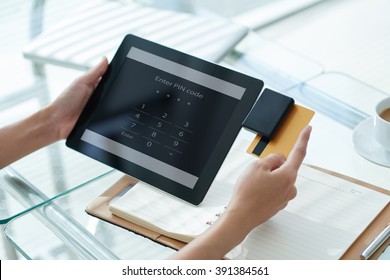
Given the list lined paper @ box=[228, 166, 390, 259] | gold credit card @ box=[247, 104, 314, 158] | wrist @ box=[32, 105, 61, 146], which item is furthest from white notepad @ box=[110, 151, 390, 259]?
wrist @ box=[32, 105, 61, 146]

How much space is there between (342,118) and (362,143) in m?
0.11

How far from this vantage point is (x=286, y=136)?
1177 millimetres

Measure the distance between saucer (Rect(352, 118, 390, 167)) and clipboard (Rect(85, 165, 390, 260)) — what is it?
8cm

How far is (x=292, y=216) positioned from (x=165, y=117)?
0.29m

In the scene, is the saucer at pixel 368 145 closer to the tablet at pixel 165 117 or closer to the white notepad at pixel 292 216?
the white notepad at pixel 292 216

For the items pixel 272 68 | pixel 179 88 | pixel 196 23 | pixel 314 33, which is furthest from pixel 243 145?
pixel 314 33

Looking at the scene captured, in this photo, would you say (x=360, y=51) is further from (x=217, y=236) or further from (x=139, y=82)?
(x=217, y=236)

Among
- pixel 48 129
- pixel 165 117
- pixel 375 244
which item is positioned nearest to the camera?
pixel 375 244

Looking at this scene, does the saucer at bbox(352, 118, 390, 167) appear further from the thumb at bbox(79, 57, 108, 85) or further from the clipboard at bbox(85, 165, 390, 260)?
the thumb at bbox(79, 57, 108, 85)

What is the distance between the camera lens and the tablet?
3.90 feet

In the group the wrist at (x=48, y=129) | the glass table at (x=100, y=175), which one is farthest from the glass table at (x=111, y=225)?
the wrist at (x=48, y=129)

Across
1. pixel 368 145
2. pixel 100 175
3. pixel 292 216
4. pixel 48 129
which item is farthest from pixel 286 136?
pixel 48 129

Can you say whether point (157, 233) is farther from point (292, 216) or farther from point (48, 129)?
point (48, 129)

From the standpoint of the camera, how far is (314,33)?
2.05 meters
